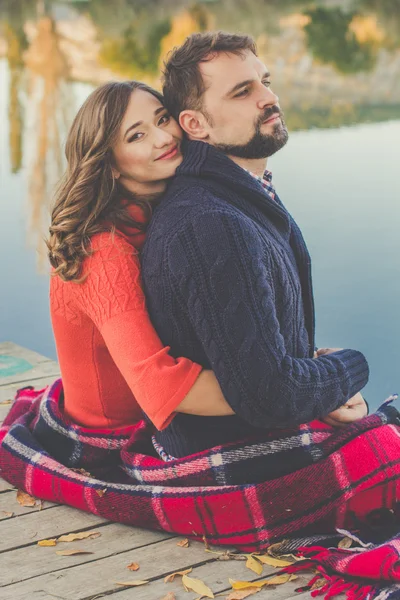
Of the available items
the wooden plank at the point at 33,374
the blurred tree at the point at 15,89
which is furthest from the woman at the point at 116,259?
the blurred tree at the point at 15,89

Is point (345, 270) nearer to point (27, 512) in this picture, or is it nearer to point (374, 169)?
point (374, 169)

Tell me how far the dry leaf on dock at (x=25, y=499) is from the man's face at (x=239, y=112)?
Result: 1119 millimetres

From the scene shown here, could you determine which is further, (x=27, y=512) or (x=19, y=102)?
(x=19, y=102)

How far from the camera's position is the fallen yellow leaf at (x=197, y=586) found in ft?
7.29

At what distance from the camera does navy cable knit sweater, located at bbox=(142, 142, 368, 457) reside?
226 centimetres

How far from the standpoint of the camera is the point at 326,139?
40.0ft

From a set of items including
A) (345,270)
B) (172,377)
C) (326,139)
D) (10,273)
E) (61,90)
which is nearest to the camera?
(172,377)

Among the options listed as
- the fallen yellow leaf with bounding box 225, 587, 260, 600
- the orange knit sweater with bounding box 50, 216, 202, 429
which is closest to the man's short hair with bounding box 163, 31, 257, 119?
the orange knit sweater with bounding box 50, 216, 202, 429

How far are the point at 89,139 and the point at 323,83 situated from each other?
1286 cm

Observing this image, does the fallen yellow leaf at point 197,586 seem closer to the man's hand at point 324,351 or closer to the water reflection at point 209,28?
the man's hand at point 324,351

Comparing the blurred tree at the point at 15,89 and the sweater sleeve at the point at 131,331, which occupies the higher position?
the blurred tree at the point at 15,89

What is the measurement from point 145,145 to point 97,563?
3.51 feet

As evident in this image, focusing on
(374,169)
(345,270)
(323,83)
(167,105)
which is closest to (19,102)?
(323,83)

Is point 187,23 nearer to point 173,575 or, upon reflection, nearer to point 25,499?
point 25,499
